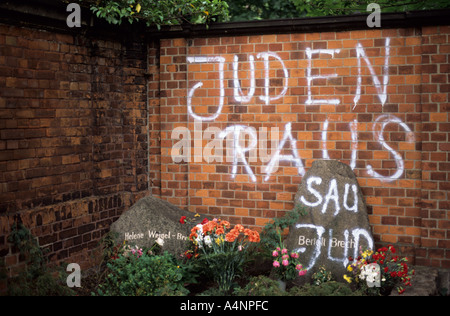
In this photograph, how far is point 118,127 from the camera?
5867 mm

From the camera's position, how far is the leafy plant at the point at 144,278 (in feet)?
14.4

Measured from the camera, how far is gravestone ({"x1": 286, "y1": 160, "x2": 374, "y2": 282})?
4898 mm

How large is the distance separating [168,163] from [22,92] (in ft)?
6.64

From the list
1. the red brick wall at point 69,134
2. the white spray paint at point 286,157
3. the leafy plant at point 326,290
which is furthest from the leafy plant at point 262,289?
the red brick wall at point 69,134

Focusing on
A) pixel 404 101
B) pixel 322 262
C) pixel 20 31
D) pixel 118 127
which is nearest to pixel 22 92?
pixel 20 31

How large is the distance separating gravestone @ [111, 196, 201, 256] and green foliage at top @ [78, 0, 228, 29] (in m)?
2.10

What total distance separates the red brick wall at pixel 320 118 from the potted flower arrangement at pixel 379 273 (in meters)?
0.67

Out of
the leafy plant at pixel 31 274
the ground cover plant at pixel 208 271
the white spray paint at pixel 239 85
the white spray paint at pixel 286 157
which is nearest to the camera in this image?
the leafy plant at pixel 31 274

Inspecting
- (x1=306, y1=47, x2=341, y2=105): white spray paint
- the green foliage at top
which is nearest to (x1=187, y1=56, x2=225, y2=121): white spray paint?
the green foliage at top

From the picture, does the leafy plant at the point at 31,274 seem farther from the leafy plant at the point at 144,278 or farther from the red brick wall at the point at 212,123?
the leafy plant at the point at 144,278

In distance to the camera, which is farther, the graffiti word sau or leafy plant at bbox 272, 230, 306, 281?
the graffiti word sau

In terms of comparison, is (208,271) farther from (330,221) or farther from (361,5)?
(361,5)

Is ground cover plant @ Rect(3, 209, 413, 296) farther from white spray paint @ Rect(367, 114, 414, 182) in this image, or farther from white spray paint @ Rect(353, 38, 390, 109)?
white spray paint @ Rect(353, 38, 390, 109)

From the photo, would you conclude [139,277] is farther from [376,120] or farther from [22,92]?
[376,120]
